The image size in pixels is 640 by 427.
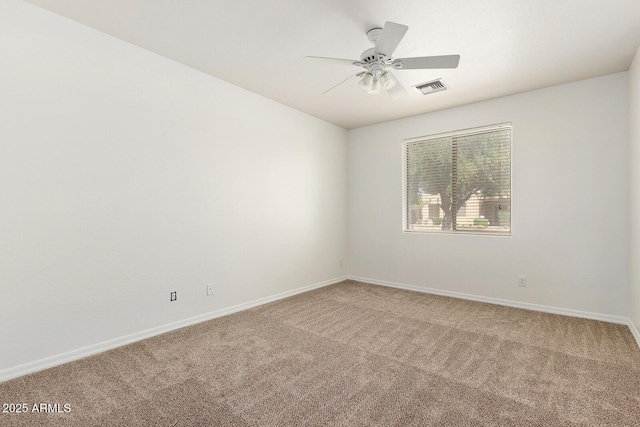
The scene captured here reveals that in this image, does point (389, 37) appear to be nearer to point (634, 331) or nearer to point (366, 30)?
point (366, 30)

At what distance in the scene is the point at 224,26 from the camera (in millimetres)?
2490

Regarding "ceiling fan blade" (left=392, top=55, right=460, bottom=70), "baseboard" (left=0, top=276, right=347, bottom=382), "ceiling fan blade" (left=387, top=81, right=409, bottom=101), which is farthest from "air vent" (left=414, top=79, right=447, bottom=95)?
"baseboard" (left=0, top=276, right=347, bottom=382)

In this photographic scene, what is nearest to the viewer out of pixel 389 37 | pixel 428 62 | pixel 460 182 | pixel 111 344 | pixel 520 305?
pixel 389 37

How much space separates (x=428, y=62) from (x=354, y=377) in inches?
95.2

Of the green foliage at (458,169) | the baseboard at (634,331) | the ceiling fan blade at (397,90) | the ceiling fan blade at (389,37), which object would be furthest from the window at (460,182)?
the ceiling fan blade at (389,37)

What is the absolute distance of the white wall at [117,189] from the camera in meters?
2.23

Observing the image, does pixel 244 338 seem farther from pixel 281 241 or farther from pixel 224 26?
pixel 224 26

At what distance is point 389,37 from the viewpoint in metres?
2.15

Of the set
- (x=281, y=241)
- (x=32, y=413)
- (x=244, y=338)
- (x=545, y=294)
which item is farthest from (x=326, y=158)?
(x=32, y=413)

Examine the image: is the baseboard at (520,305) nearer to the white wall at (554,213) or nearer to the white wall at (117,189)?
the white wall at (554,213)

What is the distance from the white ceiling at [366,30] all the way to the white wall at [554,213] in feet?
1.28

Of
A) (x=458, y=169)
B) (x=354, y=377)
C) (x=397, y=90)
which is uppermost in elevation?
(x=397, y=90)

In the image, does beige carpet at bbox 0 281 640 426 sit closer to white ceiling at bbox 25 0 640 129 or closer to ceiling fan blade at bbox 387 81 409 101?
ceiling fan blade at bbox 387 81 409 101

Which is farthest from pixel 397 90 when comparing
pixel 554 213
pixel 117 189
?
pixel 117 189
